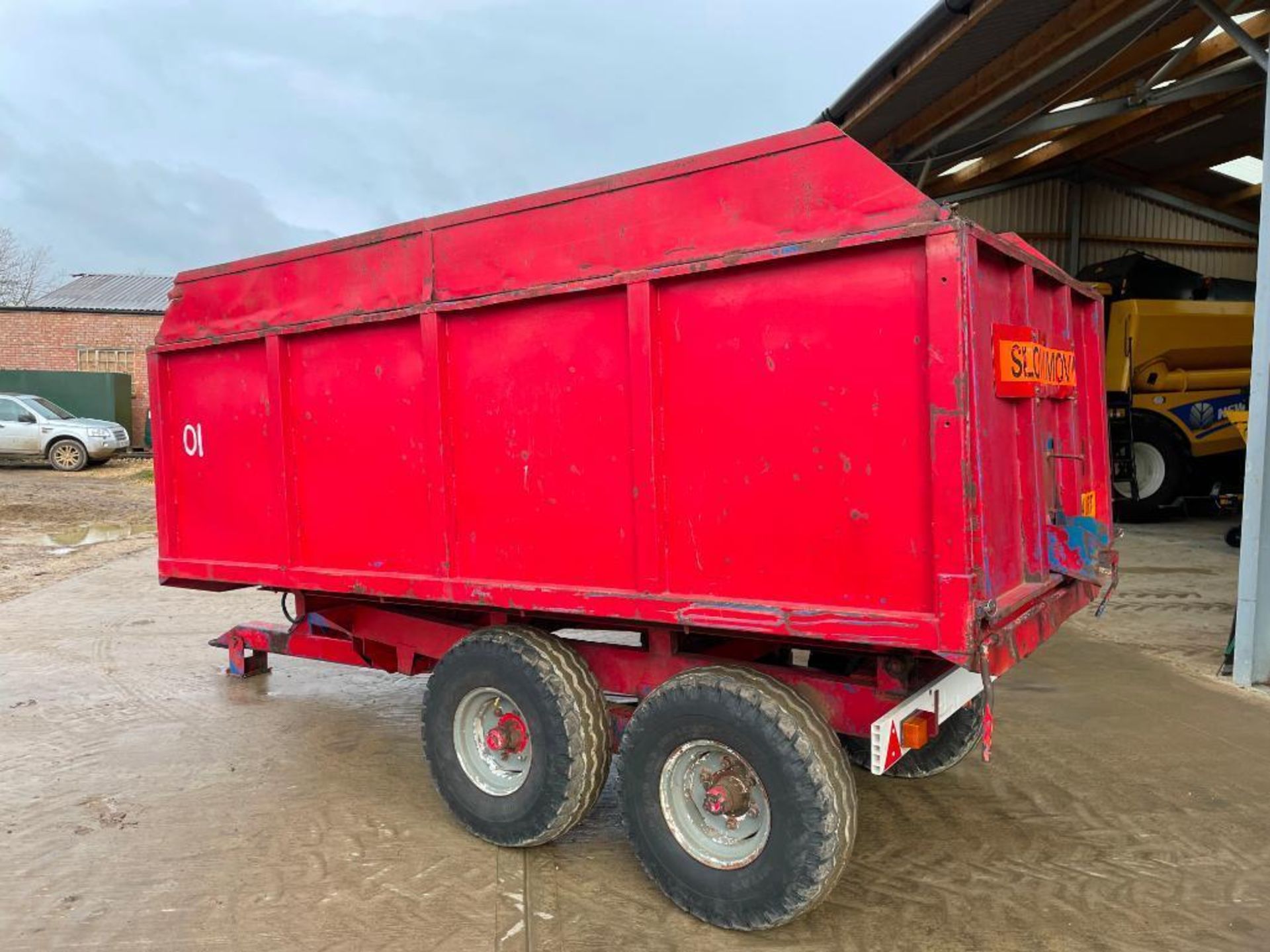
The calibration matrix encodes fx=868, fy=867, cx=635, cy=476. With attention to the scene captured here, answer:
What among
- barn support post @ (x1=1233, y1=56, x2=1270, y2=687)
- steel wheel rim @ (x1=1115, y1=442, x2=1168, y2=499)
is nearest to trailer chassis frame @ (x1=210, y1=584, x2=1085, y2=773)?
barn support post @ (x1=1233, y1=56, x2=1270, y2=687)

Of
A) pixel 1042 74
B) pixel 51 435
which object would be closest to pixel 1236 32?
pixel 1042 74

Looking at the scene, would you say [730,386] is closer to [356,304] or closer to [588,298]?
[588,298]

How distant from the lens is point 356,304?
375 cm

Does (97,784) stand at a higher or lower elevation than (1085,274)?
lower

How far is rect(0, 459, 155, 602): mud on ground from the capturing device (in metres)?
10.1

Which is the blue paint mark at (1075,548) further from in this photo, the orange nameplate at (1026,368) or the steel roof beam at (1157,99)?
the steel roof beam at (1157,99)

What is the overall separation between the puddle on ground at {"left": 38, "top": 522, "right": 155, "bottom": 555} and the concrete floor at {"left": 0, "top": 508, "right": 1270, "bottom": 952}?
21.1 feet

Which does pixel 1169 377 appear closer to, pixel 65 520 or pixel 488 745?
pixel 488 745

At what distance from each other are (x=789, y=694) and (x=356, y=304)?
2.42 meters

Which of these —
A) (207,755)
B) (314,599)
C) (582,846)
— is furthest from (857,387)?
(207,755)

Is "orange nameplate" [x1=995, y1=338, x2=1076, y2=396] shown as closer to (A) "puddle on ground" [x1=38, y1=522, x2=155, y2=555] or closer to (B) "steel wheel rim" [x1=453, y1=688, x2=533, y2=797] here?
(B) "steel wheel rim" [x1=453, y1=688, x2=533, y2=797]

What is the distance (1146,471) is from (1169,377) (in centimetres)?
137

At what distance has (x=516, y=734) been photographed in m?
3.53

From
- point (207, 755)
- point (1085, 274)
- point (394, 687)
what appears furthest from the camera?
point (1085, 274)
